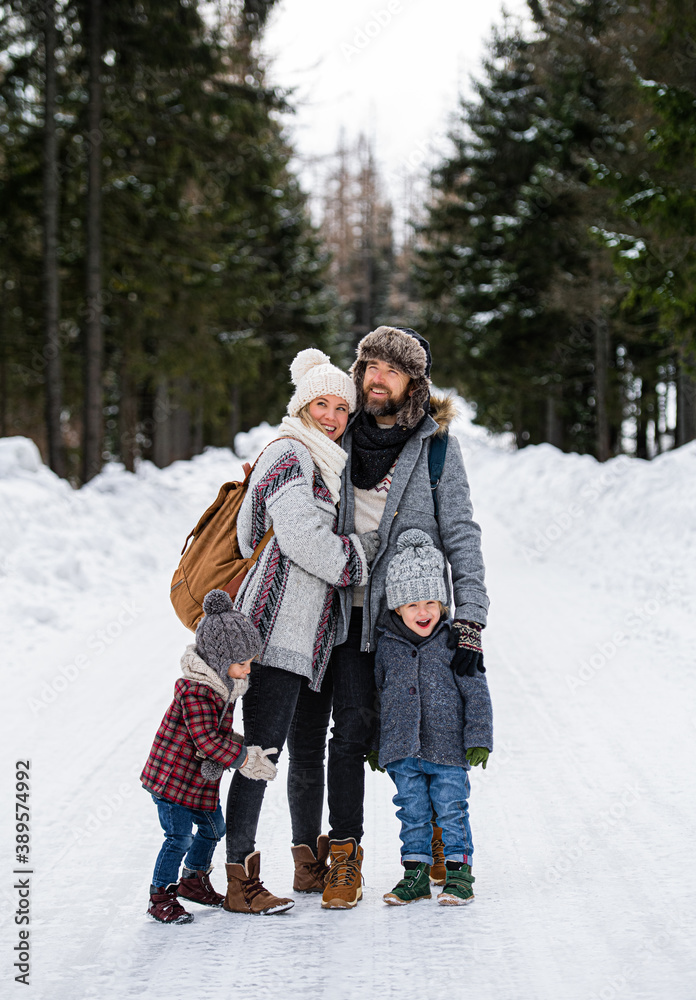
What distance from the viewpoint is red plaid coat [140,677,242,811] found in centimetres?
315

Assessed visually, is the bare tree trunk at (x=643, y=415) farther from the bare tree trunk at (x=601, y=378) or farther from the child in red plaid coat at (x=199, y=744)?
the child in red plaid coat at (x=199, y=744)

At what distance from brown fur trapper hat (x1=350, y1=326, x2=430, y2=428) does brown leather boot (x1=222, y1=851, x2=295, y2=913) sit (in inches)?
73.0

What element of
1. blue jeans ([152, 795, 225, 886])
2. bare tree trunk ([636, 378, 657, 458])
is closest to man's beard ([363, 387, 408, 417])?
blue jeans ([152, 795, 225, 886])

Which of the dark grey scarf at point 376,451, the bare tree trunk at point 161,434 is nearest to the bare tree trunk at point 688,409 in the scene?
the dark grey scarf at point 376,451

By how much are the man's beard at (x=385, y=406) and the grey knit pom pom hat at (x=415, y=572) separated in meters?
0.52

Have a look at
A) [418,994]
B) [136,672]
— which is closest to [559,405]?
[136,672]

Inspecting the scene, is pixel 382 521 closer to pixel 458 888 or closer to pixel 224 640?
pixel 224 640

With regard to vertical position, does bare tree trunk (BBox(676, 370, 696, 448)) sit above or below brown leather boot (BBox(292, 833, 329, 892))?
above

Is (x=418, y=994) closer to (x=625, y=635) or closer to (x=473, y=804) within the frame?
(x=473, y=804)

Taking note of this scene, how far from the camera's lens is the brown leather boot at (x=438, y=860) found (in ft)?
11.7

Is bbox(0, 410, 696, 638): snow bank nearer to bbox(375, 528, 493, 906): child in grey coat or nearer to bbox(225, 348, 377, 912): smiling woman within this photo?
bbox(225, 348, 377, 912): smiling woman

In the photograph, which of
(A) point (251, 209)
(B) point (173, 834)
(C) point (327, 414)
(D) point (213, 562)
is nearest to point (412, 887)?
(B) point (173, 834)

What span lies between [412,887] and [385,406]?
191 centimetres

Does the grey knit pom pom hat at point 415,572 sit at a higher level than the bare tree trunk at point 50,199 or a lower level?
lower
